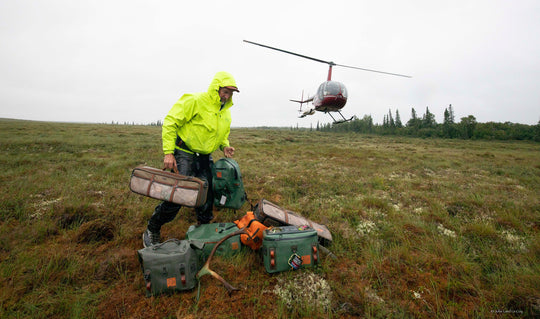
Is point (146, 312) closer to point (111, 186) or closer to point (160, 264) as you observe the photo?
point (160, 264)

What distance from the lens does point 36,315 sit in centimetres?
197

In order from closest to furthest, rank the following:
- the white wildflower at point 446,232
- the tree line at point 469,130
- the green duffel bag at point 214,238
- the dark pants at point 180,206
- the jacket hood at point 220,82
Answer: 1. the green duffel bag at point 214,238
2. the dark pants at point 180,206
3. the jacket hood at point 220,82
4. the white wildflower at point 446,232
5. the tree line at point 469,130

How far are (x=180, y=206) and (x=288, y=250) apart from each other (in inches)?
69.0

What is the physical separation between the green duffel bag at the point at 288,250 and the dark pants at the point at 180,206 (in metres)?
1.36

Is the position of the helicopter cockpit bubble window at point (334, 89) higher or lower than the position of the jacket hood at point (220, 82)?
higher

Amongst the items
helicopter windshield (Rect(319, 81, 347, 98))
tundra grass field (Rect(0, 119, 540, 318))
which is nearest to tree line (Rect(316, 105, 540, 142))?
helicopter windshield (Rect(319, 81, 347, 98))

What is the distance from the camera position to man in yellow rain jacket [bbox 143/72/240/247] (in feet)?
10.7

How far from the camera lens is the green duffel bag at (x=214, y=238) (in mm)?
2992

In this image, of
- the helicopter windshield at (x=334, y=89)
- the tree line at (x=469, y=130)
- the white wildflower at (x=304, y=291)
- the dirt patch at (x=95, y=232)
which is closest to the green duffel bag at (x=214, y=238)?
the white wildflower at (x=304, y=291)

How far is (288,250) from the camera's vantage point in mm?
2799

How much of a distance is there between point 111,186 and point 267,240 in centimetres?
587

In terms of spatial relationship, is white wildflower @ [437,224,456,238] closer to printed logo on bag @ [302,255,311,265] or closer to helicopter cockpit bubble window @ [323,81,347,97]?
printed logo on bag @ [302,255,311,265]

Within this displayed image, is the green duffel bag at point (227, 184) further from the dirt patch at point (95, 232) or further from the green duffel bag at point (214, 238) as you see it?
the dirt patch at point (95, 232)

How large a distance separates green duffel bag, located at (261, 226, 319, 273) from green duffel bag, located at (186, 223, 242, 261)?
21.8 inches
